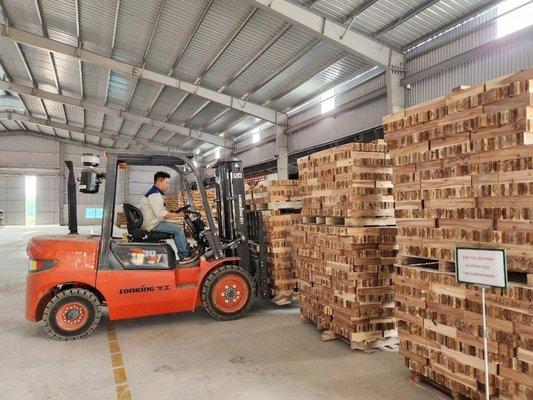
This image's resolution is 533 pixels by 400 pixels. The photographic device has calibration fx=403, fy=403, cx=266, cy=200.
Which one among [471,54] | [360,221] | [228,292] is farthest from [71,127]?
[360,221]

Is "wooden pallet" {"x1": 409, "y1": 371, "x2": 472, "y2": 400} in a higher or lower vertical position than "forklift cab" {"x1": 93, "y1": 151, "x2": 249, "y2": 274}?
lower

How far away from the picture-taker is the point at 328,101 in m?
14.1

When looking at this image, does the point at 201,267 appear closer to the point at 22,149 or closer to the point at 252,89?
the point at 252,89

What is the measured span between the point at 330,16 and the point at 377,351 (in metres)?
7.64

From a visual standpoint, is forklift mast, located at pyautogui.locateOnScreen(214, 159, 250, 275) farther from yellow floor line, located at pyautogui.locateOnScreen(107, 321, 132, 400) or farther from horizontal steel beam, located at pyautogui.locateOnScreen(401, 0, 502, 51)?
horizontal steel beam, located at pyautogui.locateOnScreen(401, 0, 502, 51)

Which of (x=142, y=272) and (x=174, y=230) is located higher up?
(x=174, y=230)

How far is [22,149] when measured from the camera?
107 feet

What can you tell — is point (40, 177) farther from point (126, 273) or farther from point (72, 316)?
point (126, 273)

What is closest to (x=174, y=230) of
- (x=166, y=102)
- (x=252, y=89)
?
(x=252, y=89)

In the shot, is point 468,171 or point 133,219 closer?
point 468,171

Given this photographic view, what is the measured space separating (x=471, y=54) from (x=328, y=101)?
6.08 metres

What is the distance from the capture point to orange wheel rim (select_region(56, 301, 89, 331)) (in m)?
5.16

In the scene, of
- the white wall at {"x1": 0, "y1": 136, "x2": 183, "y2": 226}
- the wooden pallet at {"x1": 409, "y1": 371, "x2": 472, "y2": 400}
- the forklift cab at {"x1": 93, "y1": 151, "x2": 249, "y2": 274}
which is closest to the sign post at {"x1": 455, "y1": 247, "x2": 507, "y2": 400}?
the wooden pallet at {"x1": 409, "y1": 371, "x2": 472, "y2": 400}

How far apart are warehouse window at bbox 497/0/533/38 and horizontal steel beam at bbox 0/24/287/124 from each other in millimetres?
9312
